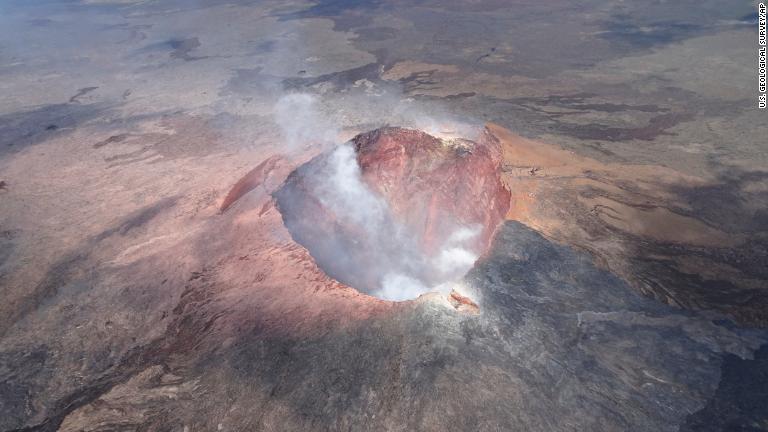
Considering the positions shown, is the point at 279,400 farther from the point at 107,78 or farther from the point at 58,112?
the point at 107,78

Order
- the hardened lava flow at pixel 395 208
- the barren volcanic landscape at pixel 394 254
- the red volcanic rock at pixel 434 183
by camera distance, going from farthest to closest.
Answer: the red volcanic rock at pixel 434 183, the hardened lava flow at pixel 395 208, the barren volcanic landscape at pixel 394 254

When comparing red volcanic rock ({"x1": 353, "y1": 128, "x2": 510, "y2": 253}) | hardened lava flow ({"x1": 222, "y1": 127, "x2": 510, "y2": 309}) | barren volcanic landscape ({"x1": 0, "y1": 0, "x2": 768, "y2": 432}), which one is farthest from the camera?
red volcanic rock ({"x1": 353, "y1": 128, "x2": 510, "y2": 253})

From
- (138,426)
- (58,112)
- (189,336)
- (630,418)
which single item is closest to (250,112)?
(58,112)

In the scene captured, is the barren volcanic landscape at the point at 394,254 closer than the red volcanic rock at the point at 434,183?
Yes

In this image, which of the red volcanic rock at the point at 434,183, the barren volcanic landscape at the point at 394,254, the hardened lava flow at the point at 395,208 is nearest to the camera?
the barren volcanic landscape at the point at 394,254

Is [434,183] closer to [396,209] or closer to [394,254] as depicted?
[396,209]

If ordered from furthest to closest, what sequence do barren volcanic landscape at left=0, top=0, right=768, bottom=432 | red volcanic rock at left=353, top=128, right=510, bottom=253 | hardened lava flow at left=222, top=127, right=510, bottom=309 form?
1. red volcanic rock at left=353, top=128, right=510, bottom=253
2. hardened lava flow at left=222, top=127, right=510, bottom=309
3. barren volcanic landscape at left=0, top=0, right=768, bottom=432
